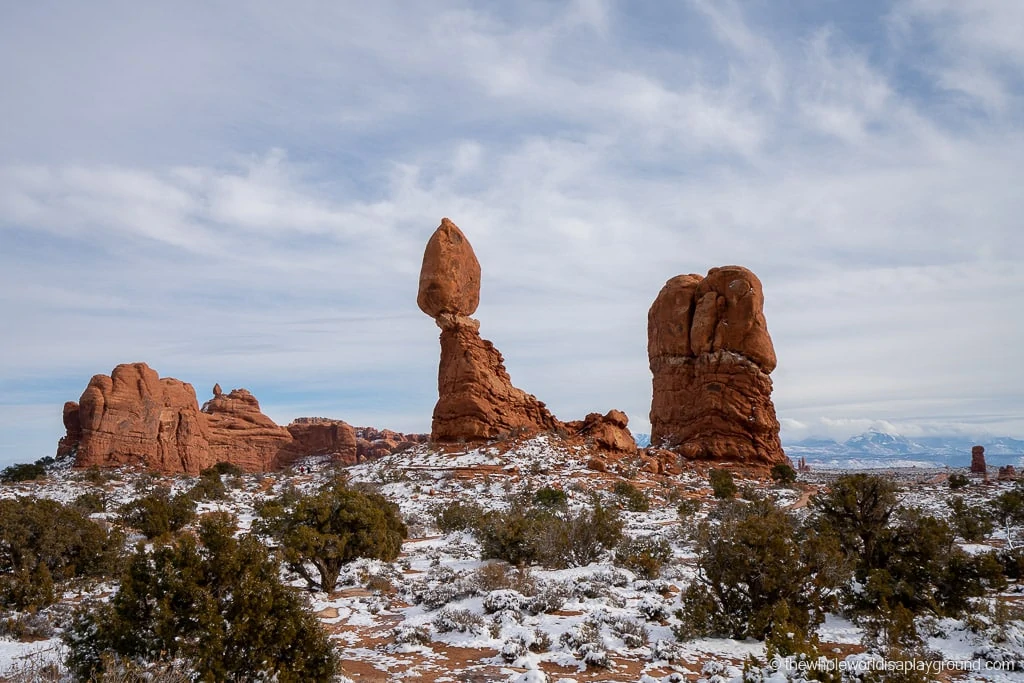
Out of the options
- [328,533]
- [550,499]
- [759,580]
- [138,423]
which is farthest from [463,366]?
[138,423]

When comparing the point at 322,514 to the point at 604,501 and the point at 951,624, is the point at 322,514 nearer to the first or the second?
the point at 951,624

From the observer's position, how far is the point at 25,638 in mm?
9117

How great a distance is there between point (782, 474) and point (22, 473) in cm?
5419

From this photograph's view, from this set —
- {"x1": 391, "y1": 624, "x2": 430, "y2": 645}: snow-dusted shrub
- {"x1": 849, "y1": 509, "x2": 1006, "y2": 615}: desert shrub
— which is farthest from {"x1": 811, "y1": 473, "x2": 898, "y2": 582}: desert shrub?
{"x1": 391, "y1": 624, "x2": 430, "y2": 645}: snow-dusted shrub

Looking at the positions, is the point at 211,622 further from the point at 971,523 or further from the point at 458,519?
the point at 971,523

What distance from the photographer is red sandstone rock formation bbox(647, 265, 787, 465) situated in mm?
42750

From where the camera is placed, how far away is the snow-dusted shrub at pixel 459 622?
961 cm

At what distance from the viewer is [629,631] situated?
9.32m

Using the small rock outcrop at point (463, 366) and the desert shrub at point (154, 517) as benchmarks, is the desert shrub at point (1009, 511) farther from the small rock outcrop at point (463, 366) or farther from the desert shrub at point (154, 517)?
the small rock outcrop at point (463, 366)

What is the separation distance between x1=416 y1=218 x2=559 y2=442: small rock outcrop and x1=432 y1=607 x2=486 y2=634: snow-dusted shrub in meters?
29.6

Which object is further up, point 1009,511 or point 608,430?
point 608,430

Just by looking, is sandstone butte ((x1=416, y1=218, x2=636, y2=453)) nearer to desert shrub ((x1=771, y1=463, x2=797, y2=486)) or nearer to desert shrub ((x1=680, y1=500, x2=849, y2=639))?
desert shrub ((x1=771, y1=463, x2=797, y2=486))

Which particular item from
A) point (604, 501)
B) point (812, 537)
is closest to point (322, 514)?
point (812, 537)

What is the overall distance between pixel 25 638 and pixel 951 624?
13990 millimetres
